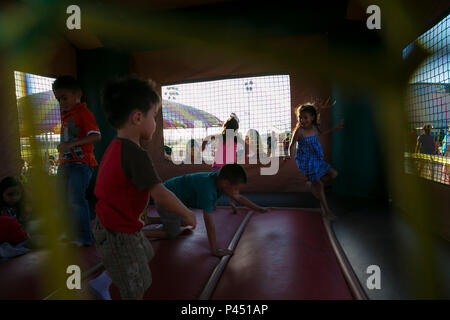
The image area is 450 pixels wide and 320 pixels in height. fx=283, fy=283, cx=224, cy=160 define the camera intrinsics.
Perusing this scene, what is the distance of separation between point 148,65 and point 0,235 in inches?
130

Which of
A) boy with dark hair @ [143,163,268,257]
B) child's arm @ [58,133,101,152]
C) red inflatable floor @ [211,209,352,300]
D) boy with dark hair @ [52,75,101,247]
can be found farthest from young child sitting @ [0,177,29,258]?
red inflatable floor @ [211,209,352,300]

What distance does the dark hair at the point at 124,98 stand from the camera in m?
1.04

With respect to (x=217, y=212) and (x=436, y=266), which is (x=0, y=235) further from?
(x=436, y=266)

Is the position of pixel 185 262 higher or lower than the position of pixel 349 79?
lower

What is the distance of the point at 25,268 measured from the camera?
1.71 metres

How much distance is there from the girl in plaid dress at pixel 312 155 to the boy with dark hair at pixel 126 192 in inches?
81.9

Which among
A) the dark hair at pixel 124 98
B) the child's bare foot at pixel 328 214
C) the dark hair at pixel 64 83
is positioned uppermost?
the dark hair at pixel 64 83

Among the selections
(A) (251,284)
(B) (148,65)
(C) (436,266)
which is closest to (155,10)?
(B) (148,65)

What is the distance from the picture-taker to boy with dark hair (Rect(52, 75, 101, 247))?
204 cm

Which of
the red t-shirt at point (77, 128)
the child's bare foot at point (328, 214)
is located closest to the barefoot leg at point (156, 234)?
the red t-shirt at point (77, 128)

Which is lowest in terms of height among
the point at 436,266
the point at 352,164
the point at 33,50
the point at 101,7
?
the point at 436,266

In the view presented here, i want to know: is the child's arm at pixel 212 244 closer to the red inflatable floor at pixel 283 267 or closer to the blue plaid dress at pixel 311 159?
Answer: the red inflatable floor at pixel 283 267

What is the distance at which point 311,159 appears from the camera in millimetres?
2902

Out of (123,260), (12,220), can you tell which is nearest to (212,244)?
(123,260)
